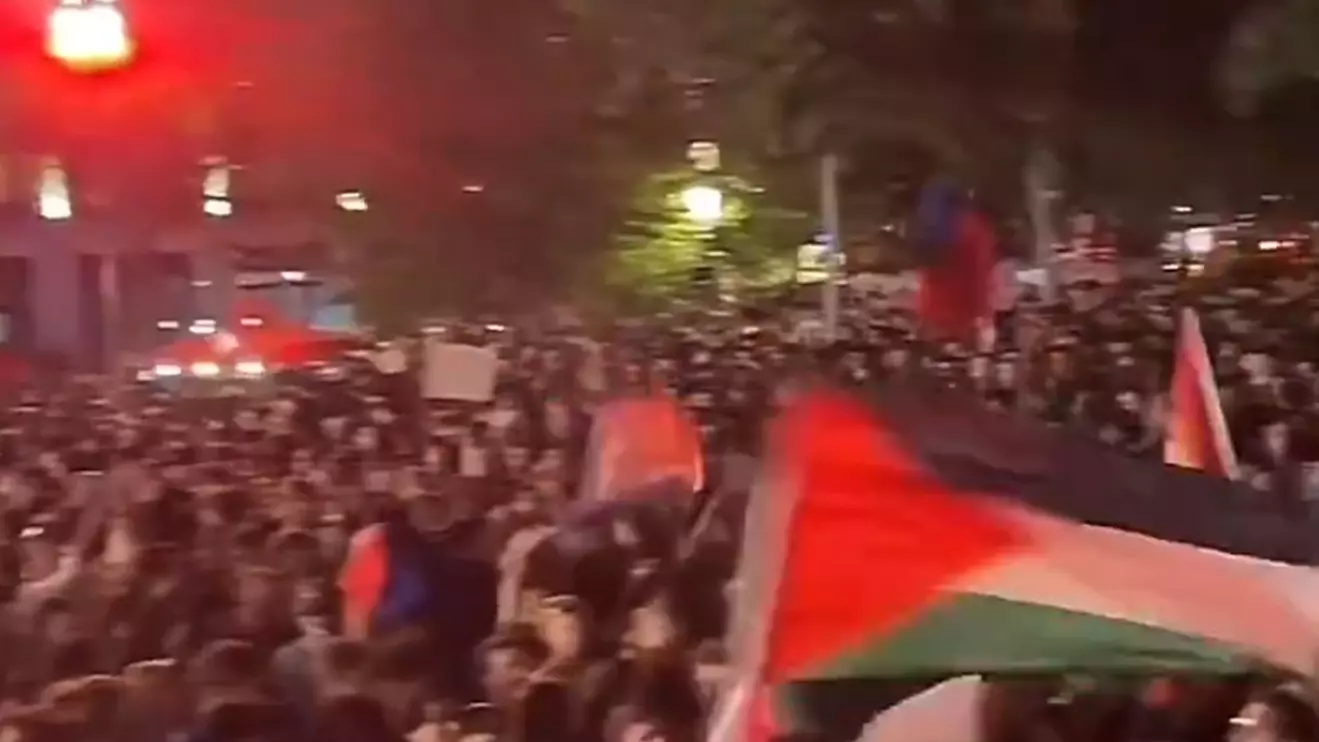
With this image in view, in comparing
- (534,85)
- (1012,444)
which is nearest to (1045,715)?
(1012,444)

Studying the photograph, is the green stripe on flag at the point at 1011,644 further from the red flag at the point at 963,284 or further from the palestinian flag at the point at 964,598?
the red flag at the point at 963,284

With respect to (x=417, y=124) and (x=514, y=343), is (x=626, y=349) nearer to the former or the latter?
(x=514, y=343)

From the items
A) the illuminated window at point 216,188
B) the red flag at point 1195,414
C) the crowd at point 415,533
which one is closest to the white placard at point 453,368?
the crowd at point 415,533

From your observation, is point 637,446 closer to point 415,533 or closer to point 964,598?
point 415,533

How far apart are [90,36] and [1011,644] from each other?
53 cm

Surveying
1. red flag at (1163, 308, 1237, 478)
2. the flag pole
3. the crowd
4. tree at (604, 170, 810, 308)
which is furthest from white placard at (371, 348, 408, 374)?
red flag at (1163, 308, 1237, 478)

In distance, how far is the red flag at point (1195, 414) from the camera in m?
0.95

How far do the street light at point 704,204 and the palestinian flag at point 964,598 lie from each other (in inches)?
8.0

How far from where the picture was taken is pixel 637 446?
941 mm

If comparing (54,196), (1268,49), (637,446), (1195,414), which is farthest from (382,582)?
(1268,49)

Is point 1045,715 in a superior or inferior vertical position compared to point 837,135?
inferior

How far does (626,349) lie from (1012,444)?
0.67ft

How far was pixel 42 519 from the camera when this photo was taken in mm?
924

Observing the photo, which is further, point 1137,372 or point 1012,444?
point 1137,372
